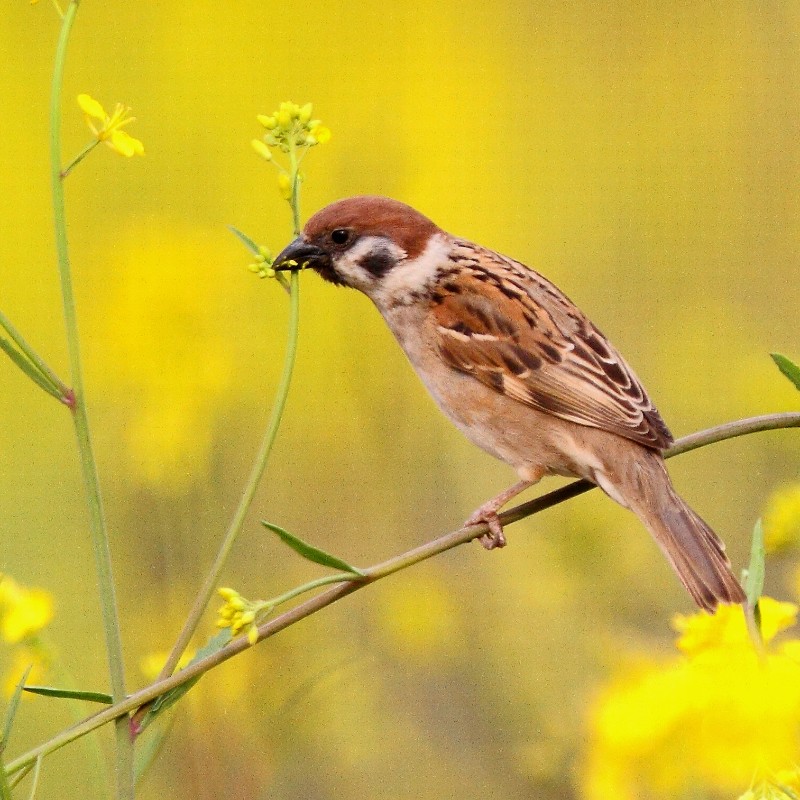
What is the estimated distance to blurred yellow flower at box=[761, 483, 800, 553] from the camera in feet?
7.23

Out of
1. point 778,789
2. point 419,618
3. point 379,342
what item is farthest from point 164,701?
point 379,342

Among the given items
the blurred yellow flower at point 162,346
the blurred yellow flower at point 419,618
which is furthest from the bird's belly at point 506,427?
the blurred yellow flower at point 419,618

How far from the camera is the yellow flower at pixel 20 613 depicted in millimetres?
2027

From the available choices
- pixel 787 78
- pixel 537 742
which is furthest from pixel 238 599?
pixel 787 78

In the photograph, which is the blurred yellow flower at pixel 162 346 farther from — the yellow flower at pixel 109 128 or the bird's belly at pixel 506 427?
the yellow flower at pixel 109 128

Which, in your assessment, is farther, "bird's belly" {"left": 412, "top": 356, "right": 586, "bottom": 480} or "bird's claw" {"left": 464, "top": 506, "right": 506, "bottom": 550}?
"bird's belly" {"left": 412, "top": 356, "right": 586, "bottom": 480}

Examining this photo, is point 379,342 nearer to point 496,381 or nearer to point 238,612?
point 496,381

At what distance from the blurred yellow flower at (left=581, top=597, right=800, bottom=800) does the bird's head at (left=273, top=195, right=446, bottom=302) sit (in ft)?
5.11

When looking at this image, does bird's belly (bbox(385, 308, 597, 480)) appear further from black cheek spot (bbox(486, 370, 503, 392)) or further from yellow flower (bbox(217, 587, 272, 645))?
yellow flower (bbox(217, 587, 272, 645))

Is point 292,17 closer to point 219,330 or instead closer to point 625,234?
point 625,234

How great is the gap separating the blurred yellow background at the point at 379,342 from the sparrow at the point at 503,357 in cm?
24

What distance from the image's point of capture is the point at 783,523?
221 centimetres

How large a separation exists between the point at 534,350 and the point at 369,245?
45 cm

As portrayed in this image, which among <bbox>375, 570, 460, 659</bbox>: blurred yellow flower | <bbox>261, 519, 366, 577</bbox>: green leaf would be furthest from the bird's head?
<bbox>261, 519, 366, 577</bbox>: green leaf
